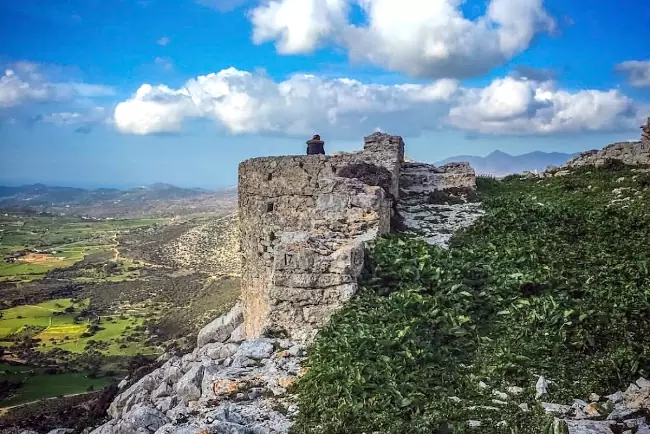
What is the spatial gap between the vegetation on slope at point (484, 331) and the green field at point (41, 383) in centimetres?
2729

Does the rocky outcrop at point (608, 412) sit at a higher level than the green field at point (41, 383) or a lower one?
higher

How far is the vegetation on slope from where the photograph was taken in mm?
6020

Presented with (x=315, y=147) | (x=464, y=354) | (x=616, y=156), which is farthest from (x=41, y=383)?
(x=616, y=156)

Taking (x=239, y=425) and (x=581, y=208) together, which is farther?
(x=581, y=208)

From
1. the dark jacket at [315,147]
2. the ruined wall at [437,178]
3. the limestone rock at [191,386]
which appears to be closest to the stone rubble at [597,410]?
the limestone rock at [191,386]

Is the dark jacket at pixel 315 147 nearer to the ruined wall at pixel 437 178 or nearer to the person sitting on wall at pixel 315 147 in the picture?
the person sitting on wall at pixel 315 147

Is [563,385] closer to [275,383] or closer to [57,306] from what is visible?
[275,383]

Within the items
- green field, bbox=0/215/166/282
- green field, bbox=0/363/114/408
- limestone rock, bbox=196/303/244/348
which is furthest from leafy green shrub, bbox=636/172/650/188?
green field, bbox=0/215/166/282

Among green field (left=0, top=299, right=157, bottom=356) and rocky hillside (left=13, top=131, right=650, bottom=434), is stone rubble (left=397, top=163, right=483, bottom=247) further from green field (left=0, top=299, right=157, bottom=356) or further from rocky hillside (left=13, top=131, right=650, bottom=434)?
green field (left=0, top=299, right=157, bottom=356)

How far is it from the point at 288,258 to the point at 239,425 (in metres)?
3.84

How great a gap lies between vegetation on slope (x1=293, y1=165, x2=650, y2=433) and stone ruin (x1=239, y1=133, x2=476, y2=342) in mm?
695

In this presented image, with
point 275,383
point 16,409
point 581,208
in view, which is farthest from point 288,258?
point 16,409

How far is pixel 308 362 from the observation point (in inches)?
290

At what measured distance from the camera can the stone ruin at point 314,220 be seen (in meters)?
9.01
